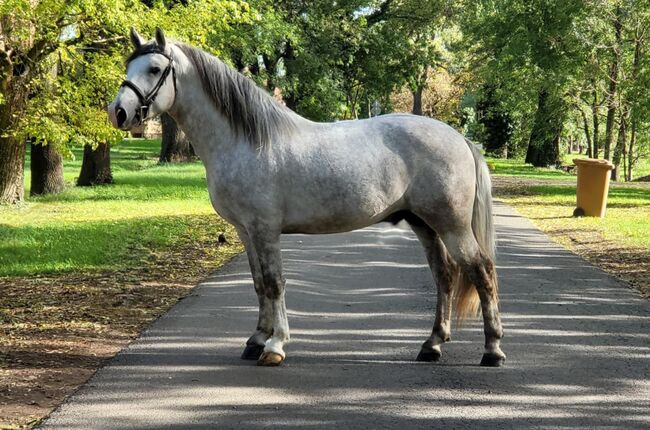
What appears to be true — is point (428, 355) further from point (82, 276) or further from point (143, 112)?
point (82, 276)

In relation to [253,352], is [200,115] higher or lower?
higher

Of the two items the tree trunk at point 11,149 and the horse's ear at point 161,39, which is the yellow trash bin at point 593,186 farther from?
the horse's ear at point 161,39

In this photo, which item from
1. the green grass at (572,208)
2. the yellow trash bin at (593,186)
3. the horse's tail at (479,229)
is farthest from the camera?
the yellow trash bin at (593,186)

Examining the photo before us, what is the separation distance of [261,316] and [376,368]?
955 millimetres

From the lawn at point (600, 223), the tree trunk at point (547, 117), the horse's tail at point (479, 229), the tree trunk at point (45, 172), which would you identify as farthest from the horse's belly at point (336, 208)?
the tree trunk at point (547, 117)

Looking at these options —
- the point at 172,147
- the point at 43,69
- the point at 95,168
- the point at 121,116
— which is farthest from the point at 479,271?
the point at 172,147

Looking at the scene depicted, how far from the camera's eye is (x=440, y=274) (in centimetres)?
677

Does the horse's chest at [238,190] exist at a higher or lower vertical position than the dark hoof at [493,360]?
higher

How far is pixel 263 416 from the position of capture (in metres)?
5.07

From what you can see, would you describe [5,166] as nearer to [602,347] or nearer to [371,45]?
[602,347]

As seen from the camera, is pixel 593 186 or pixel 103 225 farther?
pixel 593 186

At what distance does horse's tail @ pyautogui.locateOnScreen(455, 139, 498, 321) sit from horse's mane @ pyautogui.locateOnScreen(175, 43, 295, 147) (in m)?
1.47

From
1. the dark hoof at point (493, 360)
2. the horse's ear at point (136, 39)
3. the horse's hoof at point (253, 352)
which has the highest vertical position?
the horse's ear at point (136, 39)

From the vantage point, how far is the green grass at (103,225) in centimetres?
1155
